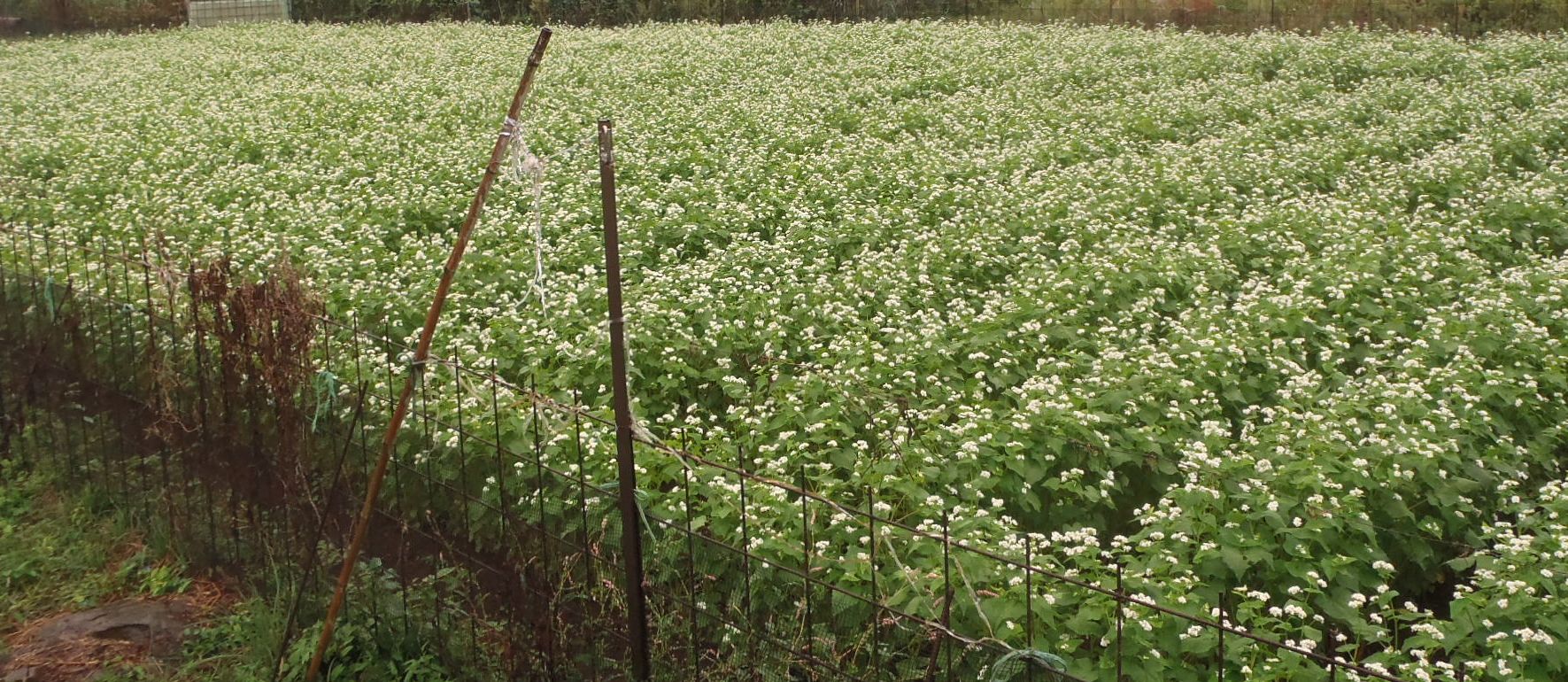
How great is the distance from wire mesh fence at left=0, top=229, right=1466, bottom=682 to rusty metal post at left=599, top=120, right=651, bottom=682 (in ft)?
0.11

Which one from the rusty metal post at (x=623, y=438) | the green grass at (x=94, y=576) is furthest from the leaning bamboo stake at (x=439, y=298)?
the green grass at (x=94, y=576)

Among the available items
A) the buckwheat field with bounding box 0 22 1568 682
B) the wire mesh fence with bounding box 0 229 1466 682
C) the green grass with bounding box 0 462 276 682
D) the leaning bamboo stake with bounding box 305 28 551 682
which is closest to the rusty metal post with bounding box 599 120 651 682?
the wire mesh fence with bounding box 0 229 1466 682

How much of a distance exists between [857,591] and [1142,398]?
2.47m

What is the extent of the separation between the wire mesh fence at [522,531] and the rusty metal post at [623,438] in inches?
1.3

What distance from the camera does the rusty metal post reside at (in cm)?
368

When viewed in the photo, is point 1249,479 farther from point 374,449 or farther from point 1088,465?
point 374,449

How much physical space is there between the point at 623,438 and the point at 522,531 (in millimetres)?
953

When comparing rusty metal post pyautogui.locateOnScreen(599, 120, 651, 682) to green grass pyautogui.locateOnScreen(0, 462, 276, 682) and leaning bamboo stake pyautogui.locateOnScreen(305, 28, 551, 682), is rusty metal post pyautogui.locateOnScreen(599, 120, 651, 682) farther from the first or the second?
green grass pyautogui.locateOnScreen(0, 462, 276, 682)

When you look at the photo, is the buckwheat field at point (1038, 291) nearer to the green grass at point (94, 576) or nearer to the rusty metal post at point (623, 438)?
the rusty metal post at point (623, 438)

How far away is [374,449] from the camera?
512 centimetres

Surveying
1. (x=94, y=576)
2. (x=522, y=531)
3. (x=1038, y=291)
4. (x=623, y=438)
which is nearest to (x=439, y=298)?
(x=623, y=438)

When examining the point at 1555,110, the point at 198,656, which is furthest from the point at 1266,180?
the point at 198,656

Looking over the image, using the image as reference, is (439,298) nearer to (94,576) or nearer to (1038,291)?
(94,576)

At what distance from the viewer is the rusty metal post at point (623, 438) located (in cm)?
368
